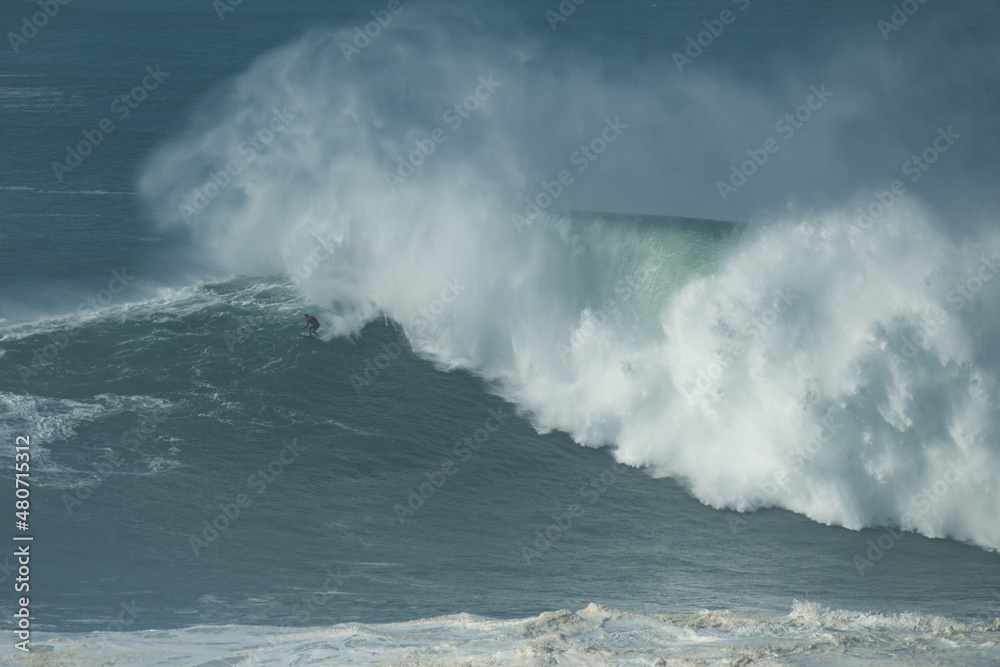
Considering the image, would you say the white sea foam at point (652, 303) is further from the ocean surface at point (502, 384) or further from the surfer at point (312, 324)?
the surfer at point (312, 324)

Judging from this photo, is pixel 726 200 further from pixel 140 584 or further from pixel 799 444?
pixel 140 584

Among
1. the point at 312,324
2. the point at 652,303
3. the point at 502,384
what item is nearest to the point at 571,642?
the point at 502,384

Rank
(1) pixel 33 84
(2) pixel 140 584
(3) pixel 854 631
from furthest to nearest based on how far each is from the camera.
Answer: (1) pixel 33 84 < (2) pixel 140 584 < (3) pixel 854 631

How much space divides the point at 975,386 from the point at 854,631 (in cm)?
857

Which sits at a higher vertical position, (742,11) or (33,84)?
(742,11)

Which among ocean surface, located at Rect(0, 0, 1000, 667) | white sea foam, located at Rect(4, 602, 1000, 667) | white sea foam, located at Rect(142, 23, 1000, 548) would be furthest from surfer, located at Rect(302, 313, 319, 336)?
white sea foam, located at Rect(4, 602, 1000, 667)

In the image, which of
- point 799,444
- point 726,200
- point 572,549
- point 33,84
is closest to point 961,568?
point 799,444

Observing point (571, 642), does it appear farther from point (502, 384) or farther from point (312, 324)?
point (312, 324)

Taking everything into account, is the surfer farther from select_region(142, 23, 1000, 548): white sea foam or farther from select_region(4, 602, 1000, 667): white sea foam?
select_region(4, 602, 1000, 667): white sea foam

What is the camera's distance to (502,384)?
87.0ft

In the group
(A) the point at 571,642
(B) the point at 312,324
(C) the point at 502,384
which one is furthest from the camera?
(B) the point at 312,324

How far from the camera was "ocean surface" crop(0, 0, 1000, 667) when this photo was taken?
1705 centimetres

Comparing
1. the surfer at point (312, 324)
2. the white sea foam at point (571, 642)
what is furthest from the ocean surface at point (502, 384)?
the surfer at point (312, 324)

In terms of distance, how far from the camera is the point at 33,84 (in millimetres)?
48812
